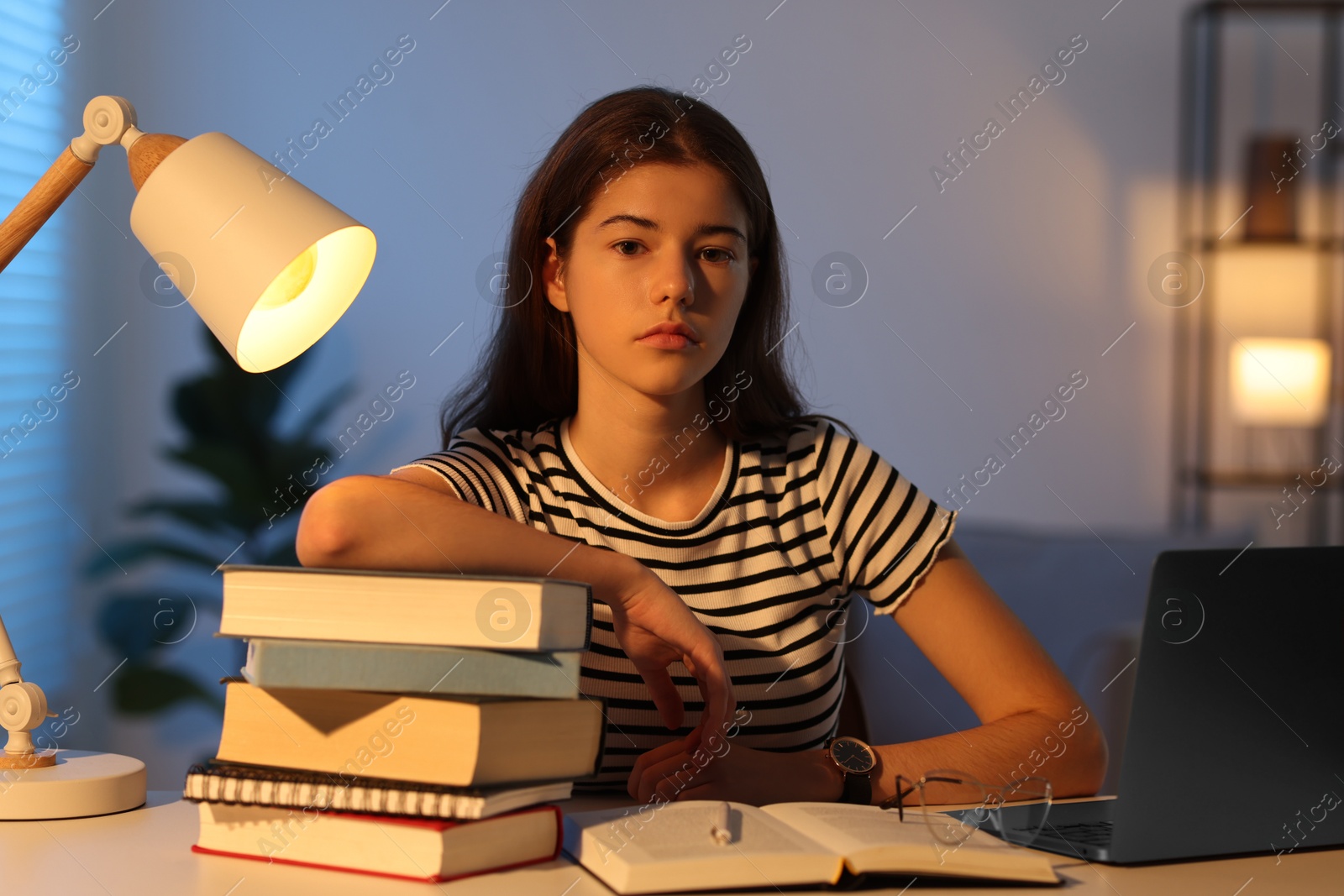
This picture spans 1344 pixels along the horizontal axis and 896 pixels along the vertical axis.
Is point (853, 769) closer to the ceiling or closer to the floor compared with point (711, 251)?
closer to the floor

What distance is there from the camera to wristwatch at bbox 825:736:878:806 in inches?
40.2

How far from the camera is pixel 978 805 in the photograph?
100cm

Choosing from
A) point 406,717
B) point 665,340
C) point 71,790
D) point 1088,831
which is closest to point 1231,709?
point 1088,831

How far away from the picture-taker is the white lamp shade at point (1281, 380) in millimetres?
2959

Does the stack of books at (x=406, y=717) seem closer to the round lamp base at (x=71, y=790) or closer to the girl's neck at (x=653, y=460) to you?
the round lamp base at (x=71, y=790)

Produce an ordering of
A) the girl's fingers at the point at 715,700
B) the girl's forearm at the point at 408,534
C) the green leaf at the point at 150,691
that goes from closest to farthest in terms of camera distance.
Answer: the girl's fingers at the point at 715,700, the girl's forearm at the point at 408,534, the green leaf at the point at 150,691

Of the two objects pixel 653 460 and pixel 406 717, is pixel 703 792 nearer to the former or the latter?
pixel 406 717

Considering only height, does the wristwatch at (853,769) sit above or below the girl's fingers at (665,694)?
below

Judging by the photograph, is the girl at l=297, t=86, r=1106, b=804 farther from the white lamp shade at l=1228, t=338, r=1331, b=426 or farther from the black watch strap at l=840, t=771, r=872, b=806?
the white lamp shade at l=1228, t=338, r=1331, b=426

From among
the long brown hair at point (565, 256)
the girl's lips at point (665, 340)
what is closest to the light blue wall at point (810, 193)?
the long brown hair at point (565, 256)

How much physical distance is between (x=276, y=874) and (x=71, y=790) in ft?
0.82

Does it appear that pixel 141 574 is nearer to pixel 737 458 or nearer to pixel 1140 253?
pixel 737 458

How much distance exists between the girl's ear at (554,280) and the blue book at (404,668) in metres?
0.71

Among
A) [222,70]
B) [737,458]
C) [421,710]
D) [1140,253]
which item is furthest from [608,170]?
[1140,253]
